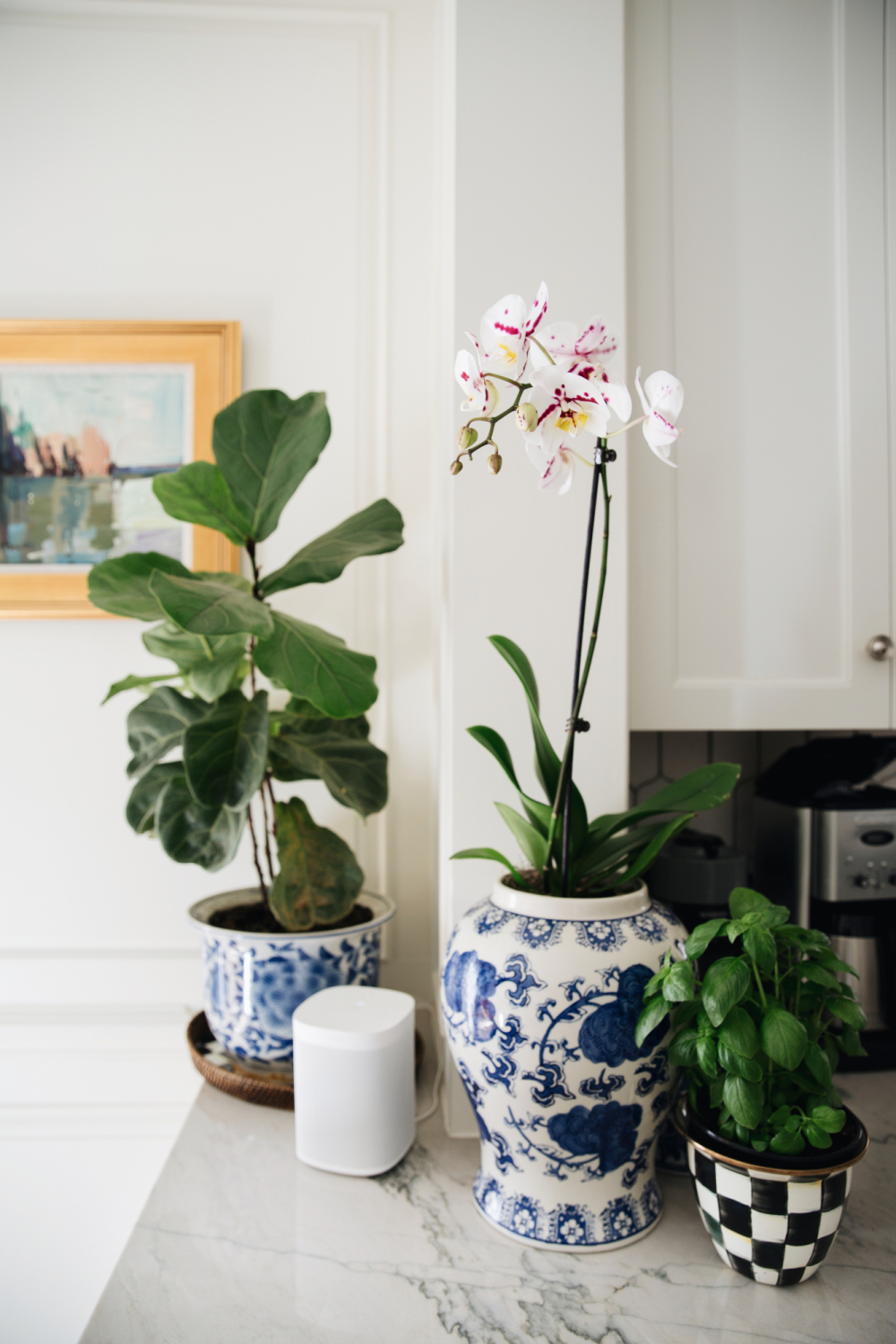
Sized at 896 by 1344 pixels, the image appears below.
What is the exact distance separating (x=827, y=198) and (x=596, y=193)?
13.2 inches

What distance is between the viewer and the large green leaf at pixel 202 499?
100 cm

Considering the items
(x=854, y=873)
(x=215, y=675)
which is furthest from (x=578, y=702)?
(x=854, y=873)

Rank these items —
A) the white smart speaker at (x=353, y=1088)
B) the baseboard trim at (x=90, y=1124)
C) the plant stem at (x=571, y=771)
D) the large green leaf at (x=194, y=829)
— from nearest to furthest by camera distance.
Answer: the plant stem at (x=571, y=771)
the white smart speaker at (x=353, y=1088)
the large green leaf at (x=194, y=829)
the baseboard trim at (x=90, y=1124)

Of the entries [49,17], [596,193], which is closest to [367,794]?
[596,193]

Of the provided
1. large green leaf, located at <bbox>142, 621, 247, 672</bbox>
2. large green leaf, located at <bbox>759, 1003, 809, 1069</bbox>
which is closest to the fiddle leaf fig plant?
large green leaf, located at <bbox>759, 1003, 809, 1069</bbox>

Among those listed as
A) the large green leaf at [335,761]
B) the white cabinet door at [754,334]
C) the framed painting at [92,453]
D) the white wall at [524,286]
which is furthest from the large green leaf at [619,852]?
the framed painting at [92,453]

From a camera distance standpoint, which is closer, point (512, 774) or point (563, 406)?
point (563, 406)

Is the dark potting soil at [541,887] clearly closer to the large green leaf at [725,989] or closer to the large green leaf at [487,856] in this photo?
the large green leaf at [487,856]

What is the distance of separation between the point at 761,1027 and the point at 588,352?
1.94 ft

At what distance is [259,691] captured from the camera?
3.30ft

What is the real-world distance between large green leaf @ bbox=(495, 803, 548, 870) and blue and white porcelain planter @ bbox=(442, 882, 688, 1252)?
5 centimetres

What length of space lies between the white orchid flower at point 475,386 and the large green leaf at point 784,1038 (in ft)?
1.82

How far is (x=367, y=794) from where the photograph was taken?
1.02m

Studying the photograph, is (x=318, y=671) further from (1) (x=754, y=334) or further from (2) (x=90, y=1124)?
(2) (x=90, y=1124)
